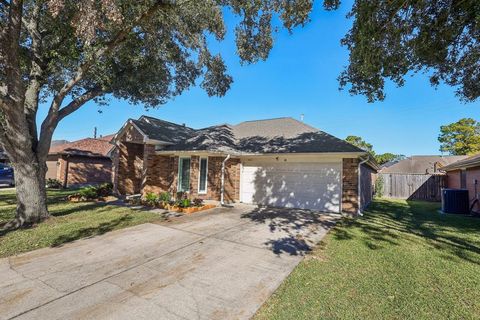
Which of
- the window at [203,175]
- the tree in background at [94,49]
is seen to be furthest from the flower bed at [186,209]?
the tree in background at [94,49]

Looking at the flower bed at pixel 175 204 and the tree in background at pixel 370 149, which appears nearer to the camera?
the flower bed at pixel 175 204

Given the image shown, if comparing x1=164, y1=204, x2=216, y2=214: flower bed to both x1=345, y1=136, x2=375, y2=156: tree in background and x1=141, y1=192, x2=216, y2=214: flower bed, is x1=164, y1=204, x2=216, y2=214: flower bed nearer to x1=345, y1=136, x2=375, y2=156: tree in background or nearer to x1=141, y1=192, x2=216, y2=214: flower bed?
x1=141, y1=192, x2=216, y2=214: flower bed

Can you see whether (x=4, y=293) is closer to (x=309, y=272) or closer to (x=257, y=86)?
(x=309, y=272)

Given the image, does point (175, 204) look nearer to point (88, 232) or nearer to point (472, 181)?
point (88, 232)

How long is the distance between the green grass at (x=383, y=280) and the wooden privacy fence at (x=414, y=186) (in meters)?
15.3

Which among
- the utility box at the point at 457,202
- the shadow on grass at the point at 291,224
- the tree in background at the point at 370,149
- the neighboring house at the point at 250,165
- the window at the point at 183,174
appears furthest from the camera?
the tree in background at the point at 370,149

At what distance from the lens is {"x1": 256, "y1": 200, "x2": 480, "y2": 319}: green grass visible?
3.47 metres

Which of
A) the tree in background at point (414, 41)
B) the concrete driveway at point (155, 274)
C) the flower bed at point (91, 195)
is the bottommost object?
the concrete driveway at point (155, 274)

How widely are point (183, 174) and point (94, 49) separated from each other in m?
7.83

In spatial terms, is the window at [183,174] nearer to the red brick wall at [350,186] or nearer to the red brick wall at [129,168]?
the red brick wall at [129,168]

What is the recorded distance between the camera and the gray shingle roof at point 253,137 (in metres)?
11.8

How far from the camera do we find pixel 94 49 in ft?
24.3

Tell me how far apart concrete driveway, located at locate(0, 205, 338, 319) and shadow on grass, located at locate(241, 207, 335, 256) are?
2.3 inches

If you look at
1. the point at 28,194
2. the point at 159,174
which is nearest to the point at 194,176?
the point at 159,174
